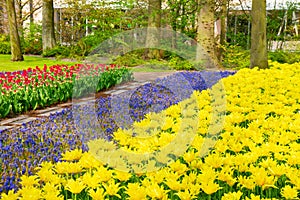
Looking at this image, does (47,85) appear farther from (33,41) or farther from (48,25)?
(33,41)

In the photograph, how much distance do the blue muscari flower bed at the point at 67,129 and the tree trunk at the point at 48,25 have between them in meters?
12.4

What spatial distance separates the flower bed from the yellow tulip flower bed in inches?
131

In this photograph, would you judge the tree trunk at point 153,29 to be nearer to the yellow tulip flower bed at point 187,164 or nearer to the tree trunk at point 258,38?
the tree trunk at point 258,38

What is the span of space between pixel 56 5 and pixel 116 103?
20.4 m

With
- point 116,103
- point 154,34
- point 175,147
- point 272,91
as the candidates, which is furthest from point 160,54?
point 175,147

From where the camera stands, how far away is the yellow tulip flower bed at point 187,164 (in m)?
1.96

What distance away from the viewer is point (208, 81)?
8.55 meters

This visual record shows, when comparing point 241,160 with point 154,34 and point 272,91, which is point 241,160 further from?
point 154,34

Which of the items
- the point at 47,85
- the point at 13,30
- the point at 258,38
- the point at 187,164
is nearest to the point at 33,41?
the point at 13,30

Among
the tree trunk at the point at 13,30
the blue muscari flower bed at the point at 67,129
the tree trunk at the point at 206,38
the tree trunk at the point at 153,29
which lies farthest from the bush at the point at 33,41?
the blue muscari flower bed at the point at 67,129

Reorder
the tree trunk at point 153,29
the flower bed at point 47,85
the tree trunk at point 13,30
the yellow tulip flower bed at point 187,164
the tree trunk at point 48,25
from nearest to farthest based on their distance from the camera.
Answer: the yellow tulip flower bed at point 187,164, the flower bed at point 47,85, the tree trunk at point 13,30, the tree trunk at point 153,29, the tree trunk at point 48,25

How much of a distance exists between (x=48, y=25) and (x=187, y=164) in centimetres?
1732

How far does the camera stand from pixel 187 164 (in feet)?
8.41

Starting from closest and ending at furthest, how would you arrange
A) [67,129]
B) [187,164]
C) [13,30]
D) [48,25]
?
1. [187,164]
2. [67,129]
3. [13,30]
4. [48,25]
